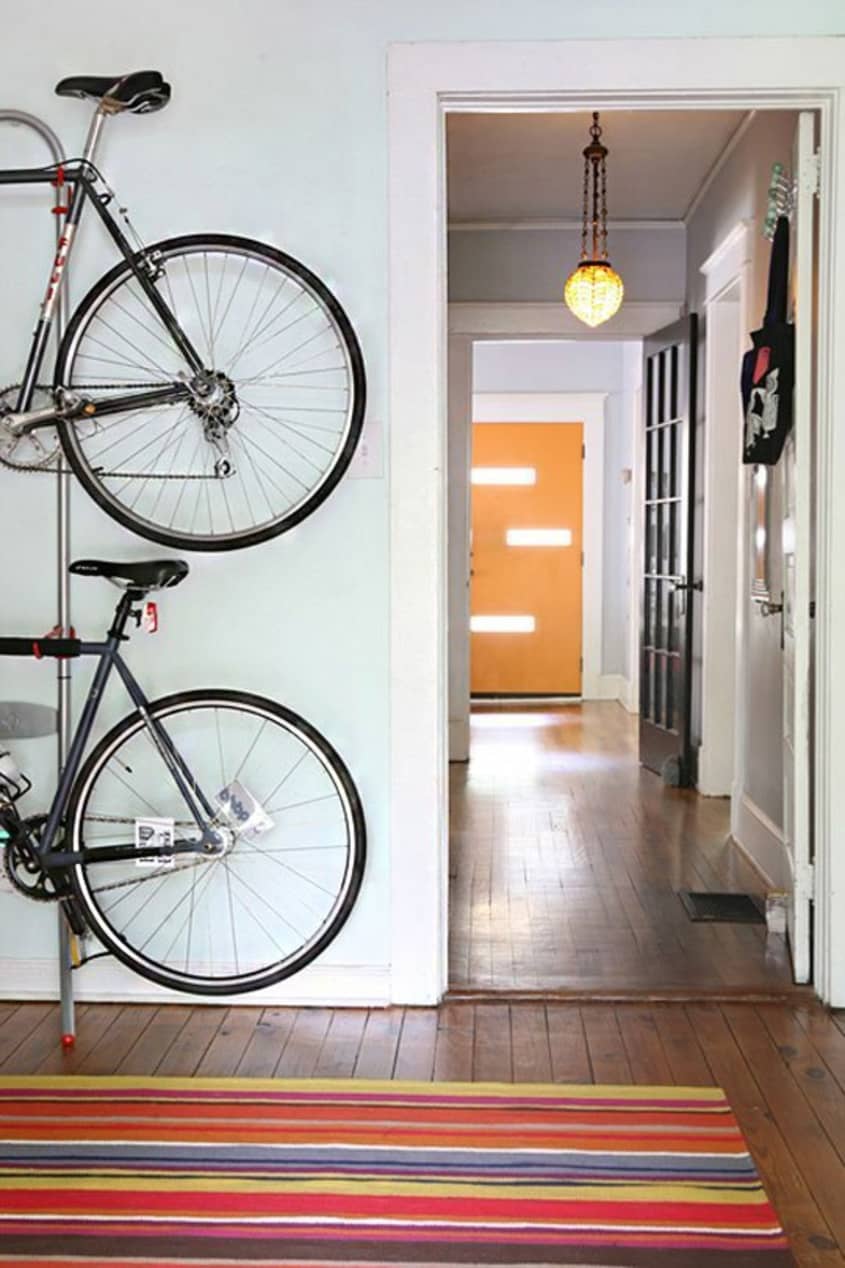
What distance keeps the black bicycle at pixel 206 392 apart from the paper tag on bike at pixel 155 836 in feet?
2.20

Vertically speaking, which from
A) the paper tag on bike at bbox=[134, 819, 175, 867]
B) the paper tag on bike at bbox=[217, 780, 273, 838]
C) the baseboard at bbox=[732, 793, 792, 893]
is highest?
the paper tag on bike at bbox=[217, 780, 273, 838]

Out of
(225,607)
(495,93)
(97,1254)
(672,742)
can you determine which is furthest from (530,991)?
(672,742)

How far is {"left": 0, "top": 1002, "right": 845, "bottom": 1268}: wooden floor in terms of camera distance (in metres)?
2.90

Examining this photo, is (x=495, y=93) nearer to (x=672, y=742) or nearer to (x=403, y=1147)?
(x=403, y=1147)

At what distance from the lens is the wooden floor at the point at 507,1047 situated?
2904 millimetres

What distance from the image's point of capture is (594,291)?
6.18 meters

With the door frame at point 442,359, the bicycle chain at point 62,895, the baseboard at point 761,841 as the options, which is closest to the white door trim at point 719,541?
Answer: the baseboard at point 761,841

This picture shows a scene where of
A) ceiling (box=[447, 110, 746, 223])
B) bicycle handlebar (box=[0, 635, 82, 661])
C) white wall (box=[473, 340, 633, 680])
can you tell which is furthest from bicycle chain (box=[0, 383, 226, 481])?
white wall (box=[473, 340, 633, 680])

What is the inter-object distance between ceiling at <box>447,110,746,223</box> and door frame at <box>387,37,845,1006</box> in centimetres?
157

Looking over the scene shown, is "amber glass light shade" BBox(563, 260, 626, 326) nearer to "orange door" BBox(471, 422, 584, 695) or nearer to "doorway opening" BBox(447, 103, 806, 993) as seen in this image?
"doorway opening" BBox(447, 103, 806, 993)

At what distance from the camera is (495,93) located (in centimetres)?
334

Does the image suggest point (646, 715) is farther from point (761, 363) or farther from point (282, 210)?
point (282, 210)

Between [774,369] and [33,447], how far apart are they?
2.13 metres

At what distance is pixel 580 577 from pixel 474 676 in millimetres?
1079
